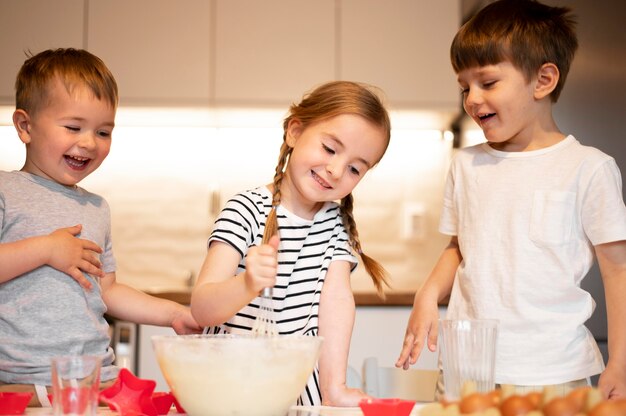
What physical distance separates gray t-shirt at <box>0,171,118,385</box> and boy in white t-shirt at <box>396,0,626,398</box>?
53 centimetres

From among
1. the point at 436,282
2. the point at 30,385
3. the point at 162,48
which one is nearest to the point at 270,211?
the point at 436,282

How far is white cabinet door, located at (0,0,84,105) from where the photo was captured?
2.97 m

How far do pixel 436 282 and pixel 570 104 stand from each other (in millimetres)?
850

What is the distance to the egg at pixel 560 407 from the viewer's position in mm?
675

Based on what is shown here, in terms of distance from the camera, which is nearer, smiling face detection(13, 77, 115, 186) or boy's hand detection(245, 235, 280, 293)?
boy's hand detection(245, 235, 280, 293)

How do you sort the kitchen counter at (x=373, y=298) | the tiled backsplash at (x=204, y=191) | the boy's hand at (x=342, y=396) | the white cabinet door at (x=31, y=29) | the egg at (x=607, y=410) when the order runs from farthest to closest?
1. the tiled backsplash at (x=204, y=191)
2. the white cabinet door at (x=31, y=29)
3. the kitchen counter at (x=373, y=298)
4. the boy's hand at (x=342, y=396)
5. the egg at (x=607, y=410)

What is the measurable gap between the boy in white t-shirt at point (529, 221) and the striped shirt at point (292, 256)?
17 cm

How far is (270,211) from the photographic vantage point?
4.16ft

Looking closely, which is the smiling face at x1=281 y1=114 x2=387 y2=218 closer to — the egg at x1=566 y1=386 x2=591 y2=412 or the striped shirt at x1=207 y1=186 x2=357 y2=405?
the striped shirt at x1=207 y1=186 x2=357 y2=405

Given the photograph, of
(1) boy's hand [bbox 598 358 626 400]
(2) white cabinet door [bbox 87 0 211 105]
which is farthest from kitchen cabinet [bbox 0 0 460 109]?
(1) boy's hand [bbox 598 358 626 400]

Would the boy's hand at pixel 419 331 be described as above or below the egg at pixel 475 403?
below

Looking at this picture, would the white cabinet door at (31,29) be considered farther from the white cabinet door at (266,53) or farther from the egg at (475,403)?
the egg at (475,403)

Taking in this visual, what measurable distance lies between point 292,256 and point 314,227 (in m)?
0.07

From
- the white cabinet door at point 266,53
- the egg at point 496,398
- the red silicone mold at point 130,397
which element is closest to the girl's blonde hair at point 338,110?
the red silicone mold at point 130,397
